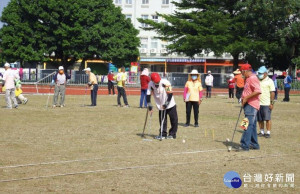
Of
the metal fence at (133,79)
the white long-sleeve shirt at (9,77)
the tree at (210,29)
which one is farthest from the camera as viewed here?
the tree at (210,29)

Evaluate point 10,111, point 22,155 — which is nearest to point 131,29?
point 10,111

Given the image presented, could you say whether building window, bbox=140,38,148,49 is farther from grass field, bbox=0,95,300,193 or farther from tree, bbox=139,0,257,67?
grass field, bbox=0,95,300,193

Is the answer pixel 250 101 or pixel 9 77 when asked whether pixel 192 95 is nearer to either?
pixel 250 101

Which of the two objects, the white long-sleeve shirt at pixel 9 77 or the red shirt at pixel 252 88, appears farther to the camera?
the white long-sleeve shirt at pixel 9 77

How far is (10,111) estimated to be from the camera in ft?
69.6

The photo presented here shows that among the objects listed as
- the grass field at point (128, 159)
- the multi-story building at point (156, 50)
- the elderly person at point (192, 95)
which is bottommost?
the grass field at point (128, 159)

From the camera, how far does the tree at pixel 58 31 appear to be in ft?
186

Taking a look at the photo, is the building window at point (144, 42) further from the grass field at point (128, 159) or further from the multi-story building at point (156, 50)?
the grass field at point (128, 159)

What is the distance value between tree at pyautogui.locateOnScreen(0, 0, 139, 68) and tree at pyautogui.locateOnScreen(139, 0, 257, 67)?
21.8ft

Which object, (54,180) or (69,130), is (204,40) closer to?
(69,130)

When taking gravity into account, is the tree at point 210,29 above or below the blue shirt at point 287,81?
above

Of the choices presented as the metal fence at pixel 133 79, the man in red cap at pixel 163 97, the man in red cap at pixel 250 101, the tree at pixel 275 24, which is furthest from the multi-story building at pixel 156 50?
the man in red cap at pixel 250 101

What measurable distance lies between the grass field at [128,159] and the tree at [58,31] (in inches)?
1623

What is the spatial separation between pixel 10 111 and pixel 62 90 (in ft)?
10.2
